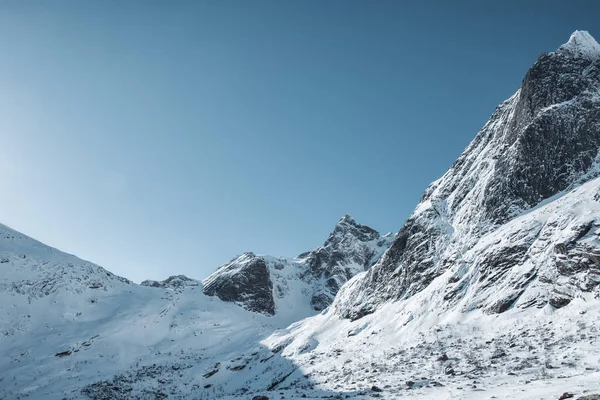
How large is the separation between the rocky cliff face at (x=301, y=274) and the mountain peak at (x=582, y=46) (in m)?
72.6

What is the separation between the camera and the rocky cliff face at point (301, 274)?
94562mm

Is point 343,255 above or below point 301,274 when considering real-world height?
above

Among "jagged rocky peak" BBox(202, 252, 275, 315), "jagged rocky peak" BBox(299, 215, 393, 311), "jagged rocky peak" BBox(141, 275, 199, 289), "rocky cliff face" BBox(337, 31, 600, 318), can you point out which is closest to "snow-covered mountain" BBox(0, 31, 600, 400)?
"rocky cliff face" BBox(337, 31, 600, 318)

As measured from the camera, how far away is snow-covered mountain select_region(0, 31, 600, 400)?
20.5 metres

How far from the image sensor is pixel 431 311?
34.6 metres

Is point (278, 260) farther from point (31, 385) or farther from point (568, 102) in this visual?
point (568, 102)

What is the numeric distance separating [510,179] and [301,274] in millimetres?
91766

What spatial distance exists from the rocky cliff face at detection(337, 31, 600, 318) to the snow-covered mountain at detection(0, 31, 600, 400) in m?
0.19

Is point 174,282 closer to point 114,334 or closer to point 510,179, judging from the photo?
point 114,334

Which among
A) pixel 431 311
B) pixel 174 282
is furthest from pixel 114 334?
pixel 174 282

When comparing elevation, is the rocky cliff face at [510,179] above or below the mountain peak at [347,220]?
below

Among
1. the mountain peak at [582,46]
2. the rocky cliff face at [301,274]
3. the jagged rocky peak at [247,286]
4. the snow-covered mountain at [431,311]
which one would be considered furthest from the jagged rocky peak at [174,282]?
the mountain peak at [582,46]

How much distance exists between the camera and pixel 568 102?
138ft

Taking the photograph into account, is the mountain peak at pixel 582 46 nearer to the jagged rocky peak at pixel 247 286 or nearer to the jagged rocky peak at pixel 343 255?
the jagged rocky peak at pixel 343 255
